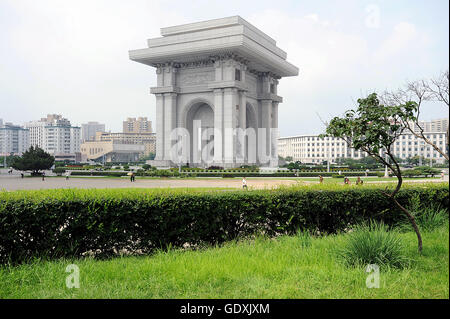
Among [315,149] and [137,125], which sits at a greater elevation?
[137,125]

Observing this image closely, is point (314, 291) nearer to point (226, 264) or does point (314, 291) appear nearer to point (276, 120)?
point (226, 264)

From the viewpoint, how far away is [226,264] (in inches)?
215

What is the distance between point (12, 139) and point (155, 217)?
85.8 meters

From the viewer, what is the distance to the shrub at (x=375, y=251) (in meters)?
5.45

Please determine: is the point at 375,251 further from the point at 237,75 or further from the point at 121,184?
the point at 237,75

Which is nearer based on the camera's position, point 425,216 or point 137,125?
point 425,216

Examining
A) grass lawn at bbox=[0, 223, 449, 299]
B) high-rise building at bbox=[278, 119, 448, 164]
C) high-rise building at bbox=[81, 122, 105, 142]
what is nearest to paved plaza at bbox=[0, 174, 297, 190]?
grass lawn at bbox=[0, 223, 449, 299]

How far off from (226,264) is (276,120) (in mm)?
55894

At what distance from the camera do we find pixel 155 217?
6.60 m

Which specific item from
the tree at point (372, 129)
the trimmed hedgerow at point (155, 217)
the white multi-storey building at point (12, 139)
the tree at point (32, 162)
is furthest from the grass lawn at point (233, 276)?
the white multi-storey building at point (12, 139)

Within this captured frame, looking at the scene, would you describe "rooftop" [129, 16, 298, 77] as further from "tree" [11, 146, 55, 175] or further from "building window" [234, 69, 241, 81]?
"tree" [11, 146, 55, 175]

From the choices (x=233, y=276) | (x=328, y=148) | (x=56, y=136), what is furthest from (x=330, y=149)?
(x=233, y=276)

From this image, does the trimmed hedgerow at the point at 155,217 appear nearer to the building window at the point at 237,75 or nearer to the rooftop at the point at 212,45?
the rooftop at the point at 212,45

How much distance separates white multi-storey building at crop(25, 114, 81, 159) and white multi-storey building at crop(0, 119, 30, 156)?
536 cm
